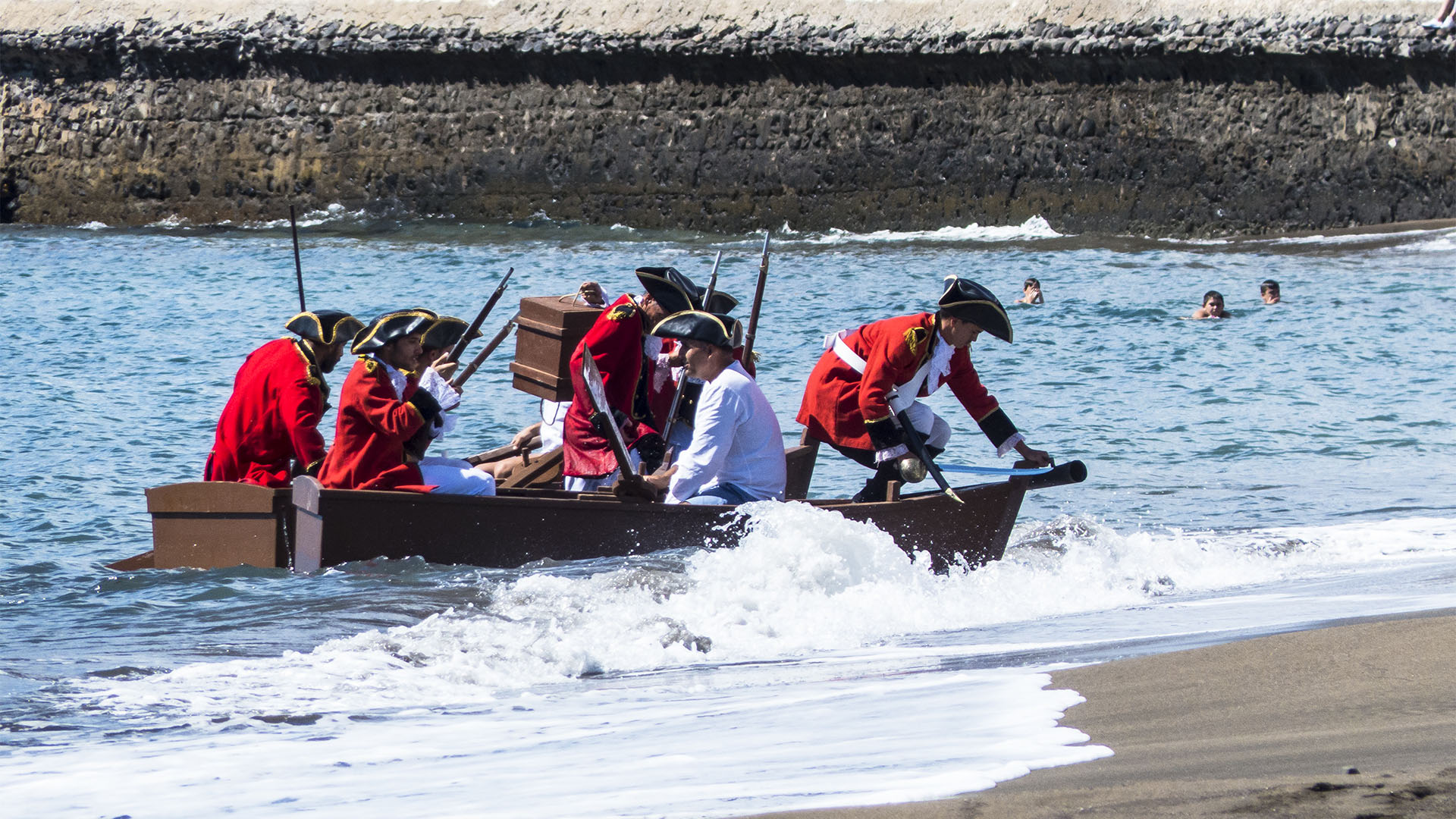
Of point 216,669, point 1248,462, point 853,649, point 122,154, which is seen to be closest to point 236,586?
point 216,669

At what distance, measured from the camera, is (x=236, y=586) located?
22.9ft

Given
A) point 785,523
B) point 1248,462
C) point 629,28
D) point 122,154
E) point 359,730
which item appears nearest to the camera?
point 359,730

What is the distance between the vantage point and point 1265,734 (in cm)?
359

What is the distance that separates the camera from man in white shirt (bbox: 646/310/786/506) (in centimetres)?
643

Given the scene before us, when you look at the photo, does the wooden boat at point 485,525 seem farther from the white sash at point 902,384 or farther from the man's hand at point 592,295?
the man's hand at point 592,295

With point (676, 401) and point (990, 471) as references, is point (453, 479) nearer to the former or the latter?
point (676, 401)

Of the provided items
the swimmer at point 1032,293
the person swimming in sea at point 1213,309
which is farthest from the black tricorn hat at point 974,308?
the swimmer at point 1032,293

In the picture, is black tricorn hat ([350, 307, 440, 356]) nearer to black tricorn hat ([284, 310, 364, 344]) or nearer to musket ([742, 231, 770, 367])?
black tricorn hat ([284, 310, 364, 344])

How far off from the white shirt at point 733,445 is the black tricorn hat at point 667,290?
2.14 ft

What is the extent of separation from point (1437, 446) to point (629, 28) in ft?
61.2

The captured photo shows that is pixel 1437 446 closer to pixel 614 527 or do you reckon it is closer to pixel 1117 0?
pixel 614 527

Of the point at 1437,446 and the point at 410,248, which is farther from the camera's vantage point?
the point at 410,248

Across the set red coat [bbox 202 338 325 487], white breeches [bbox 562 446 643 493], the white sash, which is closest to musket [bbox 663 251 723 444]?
white breeches [bbox 562 446 643 493]

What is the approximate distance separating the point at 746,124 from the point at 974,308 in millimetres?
21038
